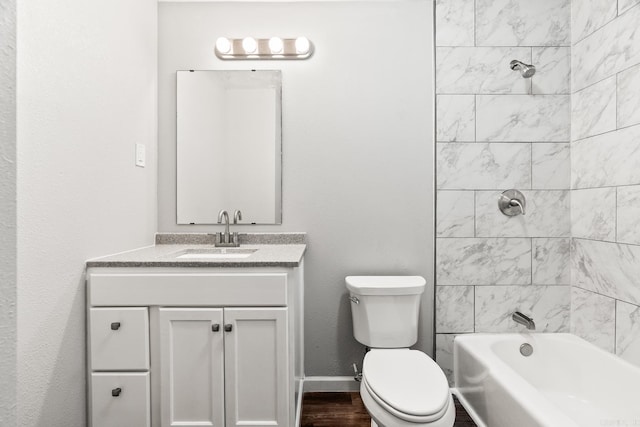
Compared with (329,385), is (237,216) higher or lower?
higher

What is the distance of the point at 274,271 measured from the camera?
1.43 meters

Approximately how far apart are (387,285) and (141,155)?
4.90ft

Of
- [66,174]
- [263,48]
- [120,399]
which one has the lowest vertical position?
[120,399]

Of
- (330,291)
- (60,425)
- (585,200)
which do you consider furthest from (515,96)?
(60,425)

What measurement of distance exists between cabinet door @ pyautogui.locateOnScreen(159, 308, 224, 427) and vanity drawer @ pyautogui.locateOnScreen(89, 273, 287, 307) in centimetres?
6

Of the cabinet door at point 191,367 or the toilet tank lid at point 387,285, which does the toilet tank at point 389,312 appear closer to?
the toilet tank lid at point 387,285

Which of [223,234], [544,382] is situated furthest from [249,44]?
[544,382]

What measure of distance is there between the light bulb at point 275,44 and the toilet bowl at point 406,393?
5.69 feet

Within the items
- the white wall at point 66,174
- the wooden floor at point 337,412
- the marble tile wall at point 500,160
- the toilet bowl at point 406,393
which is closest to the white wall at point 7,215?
the white wall at point 66,174

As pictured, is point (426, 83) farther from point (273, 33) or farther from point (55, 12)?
point (55, 12)

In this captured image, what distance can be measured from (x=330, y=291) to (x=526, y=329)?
1.17 meters

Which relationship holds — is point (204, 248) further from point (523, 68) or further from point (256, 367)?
point (523, 68)

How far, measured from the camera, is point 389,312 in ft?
5.87

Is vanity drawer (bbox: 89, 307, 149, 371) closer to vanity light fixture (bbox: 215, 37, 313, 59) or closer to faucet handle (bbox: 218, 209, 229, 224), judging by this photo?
faucet handle (bbox: 218, 209, 229, 224)
